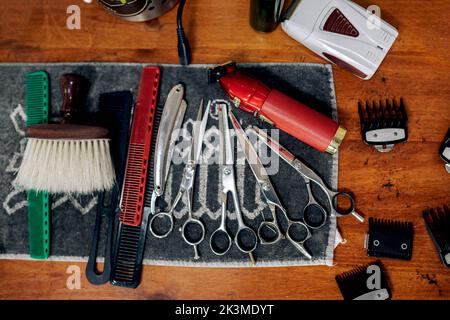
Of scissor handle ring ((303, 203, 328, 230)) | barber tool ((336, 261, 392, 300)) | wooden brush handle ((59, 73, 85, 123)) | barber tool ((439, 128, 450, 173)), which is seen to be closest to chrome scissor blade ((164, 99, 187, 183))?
wooden brush handle ((59, 73, 85, 123))

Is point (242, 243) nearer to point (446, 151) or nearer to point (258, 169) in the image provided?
point (258, 169)

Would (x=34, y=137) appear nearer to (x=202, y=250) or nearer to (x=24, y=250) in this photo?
(x=24, y=250)

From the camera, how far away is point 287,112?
794 millimetres

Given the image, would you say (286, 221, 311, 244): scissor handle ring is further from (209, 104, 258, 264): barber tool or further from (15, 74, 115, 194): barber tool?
(15, 74, 115, 194): barber tool

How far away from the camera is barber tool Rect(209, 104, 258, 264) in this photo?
0.84 meters

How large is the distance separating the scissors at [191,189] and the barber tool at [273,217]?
0.24 feet

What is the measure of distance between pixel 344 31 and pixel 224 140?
347 mm

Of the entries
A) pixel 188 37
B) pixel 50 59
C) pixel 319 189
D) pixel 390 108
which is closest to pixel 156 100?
pixel 188 37

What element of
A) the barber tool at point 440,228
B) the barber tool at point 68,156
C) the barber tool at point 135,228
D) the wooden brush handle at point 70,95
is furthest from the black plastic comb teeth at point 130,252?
the barber tool at point 440,228

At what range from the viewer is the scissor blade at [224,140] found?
0.84 meters

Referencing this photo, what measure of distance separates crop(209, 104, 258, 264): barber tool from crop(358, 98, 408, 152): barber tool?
30 cm

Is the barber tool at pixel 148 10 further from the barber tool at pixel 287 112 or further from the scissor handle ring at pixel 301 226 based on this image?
the scissor handle ring at pixel 301 226

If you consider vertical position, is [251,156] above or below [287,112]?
below

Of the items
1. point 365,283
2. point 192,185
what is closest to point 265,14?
point 192,185
